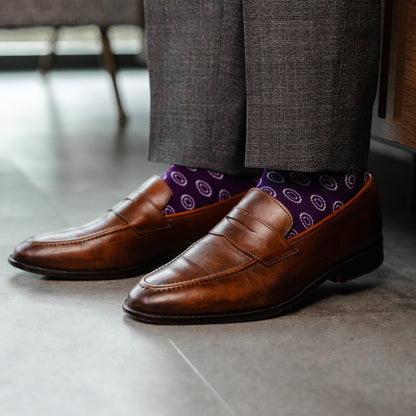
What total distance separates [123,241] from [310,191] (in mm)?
218

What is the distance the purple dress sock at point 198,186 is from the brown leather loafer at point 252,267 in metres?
0.12

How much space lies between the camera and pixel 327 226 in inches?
29.4

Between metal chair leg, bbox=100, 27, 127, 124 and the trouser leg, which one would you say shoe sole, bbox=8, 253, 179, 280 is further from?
metal chair leg, bbox=100, 27, 127, 124

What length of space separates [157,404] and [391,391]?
18 cm

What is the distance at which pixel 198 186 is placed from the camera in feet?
2.85

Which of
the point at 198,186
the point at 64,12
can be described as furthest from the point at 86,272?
the point at 64,12

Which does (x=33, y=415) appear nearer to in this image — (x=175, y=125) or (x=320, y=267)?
(x=320, y=267)

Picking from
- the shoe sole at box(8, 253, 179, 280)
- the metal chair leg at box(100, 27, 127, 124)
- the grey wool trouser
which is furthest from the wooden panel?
the metal chair leg at box(100, 27, 127, 124)

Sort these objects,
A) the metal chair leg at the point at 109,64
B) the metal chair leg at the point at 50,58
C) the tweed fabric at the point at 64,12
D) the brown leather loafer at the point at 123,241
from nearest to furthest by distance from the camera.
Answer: the brown leather loafer at the point at 123,241 → the tweed fabric at the point at 64,12 → the metal chair leg at the point at 109,64 → the metal chair leg at the point at 50,58

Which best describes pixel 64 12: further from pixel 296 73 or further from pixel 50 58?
pixel 296 73

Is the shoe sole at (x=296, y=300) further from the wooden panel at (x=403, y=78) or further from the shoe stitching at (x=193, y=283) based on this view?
the wooden panel at (x=403, y=78)

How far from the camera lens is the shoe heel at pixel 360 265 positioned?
0.77 meters

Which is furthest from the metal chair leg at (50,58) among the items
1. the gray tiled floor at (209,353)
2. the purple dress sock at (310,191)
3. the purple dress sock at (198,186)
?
the purple dress sock at (310,191)

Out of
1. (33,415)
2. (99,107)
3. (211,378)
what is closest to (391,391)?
(211,378)
